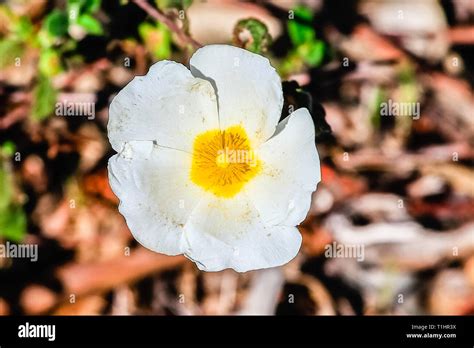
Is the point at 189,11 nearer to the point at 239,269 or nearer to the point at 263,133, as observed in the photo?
the point at 263,133

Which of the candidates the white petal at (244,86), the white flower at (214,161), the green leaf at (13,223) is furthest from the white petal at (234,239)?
the green leaf at (13,223)

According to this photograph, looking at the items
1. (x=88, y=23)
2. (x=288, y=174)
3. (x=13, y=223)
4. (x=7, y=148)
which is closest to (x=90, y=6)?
(x=88, y=23)

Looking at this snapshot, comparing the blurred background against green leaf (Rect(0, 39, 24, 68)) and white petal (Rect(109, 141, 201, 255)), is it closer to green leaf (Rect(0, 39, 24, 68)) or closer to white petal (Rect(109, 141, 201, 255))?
green leaf (Rect(0, 39, 24, 68))

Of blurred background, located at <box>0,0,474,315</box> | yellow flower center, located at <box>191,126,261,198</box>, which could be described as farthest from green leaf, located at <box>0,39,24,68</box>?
yellow flower center, located at <box>191,126,261,198</box>

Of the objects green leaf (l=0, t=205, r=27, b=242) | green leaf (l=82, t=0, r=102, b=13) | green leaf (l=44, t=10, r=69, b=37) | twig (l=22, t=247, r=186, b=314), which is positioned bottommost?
twig (l=22, t=247, r=186, b=314)

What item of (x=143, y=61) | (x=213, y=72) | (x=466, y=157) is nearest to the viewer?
(x=213, y=72)

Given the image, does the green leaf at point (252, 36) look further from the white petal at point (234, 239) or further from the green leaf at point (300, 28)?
the white petal at point (234, 239)

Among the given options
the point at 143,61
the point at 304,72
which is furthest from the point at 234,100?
the point at 143,61

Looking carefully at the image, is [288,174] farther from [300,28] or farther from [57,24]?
[57,24]
